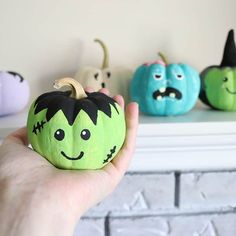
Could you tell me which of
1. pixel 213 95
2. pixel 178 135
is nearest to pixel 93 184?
pixel 178 135

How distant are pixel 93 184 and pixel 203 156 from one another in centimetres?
30

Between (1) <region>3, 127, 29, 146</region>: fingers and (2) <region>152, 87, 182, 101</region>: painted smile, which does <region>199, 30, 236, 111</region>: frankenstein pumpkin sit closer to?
(2) <region>152, 87, 182, 101</region>: painted smile

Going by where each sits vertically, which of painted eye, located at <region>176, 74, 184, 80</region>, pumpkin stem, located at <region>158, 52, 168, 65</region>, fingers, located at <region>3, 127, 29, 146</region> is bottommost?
fingers, located at <region>3, 127, 29, 146</region>

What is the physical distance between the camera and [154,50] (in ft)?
2.60

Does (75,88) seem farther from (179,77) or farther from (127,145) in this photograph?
(179,77)

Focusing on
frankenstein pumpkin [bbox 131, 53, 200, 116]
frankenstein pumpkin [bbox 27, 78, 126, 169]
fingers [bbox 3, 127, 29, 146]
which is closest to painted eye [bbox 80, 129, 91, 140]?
frankenstein pumpkin [bbox 27, 78, 126, 169]

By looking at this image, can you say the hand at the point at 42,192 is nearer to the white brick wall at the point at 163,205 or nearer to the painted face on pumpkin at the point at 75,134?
the painted face on pumpkin at the point at 75,134

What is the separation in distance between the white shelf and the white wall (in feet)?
0.41

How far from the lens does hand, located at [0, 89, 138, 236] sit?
419mm

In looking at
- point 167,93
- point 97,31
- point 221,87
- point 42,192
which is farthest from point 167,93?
point 42,192

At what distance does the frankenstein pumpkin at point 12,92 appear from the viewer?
2.23 feet

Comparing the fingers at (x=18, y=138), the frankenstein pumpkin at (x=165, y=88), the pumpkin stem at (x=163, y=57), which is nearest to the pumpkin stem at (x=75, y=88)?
the fingers at (x=18, y=138)

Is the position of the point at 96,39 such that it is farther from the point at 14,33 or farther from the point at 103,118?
the point at 103,118

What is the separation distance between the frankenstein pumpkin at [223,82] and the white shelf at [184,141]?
0.08ft
